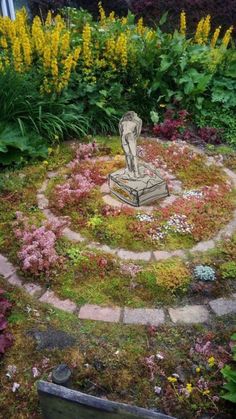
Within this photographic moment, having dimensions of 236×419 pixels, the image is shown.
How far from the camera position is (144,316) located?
12.6 ft

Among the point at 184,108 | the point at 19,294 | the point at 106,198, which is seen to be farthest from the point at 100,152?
the point at 19,294

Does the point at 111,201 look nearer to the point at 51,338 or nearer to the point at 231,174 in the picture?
the point at 231,174

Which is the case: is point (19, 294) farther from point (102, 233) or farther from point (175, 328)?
point (175, 328)

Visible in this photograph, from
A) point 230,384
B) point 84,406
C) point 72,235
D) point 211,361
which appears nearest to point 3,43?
point 72,235

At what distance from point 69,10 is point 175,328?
5.96 m

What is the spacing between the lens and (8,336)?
141 inches

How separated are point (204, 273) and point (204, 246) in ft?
1.31

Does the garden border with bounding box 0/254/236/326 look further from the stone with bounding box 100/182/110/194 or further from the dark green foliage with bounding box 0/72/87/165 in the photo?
the dark green foliage with bounding box 0/72/87/165

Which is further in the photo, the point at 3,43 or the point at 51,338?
the point at 3,43

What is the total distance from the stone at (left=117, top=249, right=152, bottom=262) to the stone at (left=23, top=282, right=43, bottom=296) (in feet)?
2.59

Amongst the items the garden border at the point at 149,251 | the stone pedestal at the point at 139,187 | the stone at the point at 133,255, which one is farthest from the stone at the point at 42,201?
the stone at the point at 133,255

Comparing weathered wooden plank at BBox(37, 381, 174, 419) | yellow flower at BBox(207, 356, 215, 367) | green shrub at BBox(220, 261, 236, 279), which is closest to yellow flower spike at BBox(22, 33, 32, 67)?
green shrub at BBox(220, 261, 236, 279)

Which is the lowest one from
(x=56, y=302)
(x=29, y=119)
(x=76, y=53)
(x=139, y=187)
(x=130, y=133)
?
(x=56, y=302)

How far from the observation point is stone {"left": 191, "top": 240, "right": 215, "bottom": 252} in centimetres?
443
